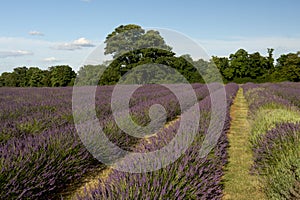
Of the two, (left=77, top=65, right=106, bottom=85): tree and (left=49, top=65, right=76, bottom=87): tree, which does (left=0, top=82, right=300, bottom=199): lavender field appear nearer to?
(left=77, top=65, right=106, bottom=85): tree

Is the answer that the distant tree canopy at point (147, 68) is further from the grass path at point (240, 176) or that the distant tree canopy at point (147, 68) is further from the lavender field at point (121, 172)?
the lavender field at point (121, 172)

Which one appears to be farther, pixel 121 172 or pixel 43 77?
pixel 43 77

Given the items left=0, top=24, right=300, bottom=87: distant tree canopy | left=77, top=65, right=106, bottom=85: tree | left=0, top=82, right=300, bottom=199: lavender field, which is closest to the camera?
left=0, top=82, right=300, bottom=199: lavender field

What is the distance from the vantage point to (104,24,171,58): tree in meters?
33.9

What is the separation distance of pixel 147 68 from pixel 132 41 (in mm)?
5742

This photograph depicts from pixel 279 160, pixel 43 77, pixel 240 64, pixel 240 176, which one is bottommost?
pixel 240 176

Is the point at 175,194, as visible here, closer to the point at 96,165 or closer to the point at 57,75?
the point at 96,165

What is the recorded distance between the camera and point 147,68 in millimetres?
30812

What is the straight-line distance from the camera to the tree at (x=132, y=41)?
111 ft

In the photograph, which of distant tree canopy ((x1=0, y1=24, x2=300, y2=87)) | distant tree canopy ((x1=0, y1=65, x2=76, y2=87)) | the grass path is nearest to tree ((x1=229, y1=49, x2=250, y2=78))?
distant tree canopy ((x1=0, y1=24, x2=300, y2=87))

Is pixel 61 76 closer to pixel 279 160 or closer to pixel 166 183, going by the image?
pixel 279 160

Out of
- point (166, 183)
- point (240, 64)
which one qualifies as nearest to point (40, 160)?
point (166, 183)

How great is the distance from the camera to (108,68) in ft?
105

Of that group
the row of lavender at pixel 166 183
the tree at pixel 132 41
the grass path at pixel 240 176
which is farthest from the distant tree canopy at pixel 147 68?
the row of lavender at pixel 166 183
